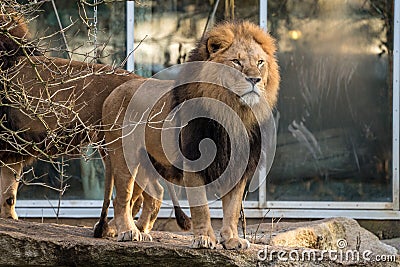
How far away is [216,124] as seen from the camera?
5.18 metres

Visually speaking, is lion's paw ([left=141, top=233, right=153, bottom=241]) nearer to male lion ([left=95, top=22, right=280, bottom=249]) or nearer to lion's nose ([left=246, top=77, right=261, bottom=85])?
male lion ([left=95, top=22, right=280, bottom=249])

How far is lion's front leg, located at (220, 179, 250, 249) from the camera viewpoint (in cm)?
510

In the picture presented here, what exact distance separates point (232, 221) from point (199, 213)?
240 mm

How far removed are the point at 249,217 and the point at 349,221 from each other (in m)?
1.22

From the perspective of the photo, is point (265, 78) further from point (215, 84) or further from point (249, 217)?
point (249, 217)

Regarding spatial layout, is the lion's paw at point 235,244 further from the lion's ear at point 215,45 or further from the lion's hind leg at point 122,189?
the lion's ear at point 215,45

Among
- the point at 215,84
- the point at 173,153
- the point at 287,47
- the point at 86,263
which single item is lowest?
the point at 86,263

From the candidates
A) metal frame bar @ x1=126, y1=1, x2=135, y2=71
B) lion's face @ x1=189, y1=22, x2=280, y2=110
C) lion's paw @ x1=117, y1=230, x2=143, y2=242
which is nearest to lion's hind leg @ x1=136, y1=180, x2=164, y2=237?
lion's paw @ x1=117, y1=230, x2=143, y2=242

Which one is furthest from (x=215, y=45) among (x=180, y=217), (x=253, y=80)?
(x=180, y=217)

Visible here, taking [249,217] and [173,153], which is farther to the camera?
[249,217]

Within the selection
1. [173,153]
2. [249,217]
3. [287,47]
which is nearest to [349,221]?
[249,217]

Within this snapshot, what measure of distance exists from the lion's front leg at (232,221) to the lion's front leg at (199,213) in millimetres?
92

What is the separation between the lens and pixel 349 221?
24.1 feet

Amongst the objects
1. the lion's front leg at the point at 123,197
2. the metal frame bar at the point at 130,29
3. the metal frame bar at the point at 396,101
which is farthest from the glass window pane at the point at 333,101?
the lion's front leg at the point at 123,197
